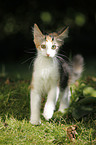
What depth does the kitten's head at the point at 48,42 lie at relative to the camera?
2083mm

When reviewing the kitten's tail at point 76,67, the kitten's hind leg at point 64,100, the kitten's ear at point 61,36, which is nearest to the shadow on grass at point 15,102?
the kitten's hind leg at point 64,100

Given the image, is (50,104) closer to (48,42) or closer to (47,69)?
(47,69)

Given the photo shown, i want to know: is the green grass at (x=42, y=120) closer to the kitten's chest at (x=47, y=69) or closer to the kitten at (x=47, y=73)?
the kitten at (x=47, y=73)

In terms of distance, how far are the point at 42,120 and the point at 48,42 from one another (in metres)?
0.85

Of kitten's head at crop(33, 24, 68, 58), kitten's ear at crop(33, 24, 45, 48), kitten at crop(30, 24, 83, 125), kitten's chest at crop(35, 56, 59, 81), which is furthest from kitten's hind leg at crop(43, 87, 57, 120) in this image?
kitten's ear at crop(33, 24, 45, 48)

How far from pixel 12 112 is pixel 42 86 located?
1.53 feet

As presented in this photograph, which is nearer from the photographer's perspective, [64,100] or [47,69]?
[47,69]

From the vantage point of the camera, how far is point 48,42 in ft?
6.88

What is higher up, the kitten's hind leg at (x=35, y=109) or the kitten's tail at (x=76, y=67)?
the kitten's tail at (x=76, y=67)

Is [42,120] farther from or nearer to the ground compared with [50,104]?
nearer to the ground

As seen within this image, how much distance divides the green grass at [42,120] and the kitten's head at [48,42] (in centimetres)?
50

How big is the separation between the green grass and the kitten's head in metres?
0.50

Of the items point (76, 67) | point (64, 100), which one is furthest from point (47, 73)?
point (76, 67)

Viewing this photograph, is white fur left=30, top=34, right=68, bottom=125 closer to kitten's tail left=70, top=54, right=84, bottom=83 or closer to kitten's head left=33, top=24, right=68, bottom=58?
kitten's head left=33, top=24, right=68, bottom=58
